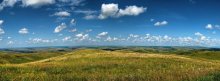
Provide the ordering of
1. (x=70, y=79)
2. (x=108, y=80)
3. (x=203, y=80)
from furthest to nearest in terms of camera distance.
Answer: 1. (x=70, y=79)
2. (x=108, y=80)
3. (x=203, y=80)

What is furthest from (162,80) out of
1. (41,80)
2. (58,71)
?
(58,71)

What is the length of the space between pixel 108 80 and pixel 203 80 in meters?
4.58

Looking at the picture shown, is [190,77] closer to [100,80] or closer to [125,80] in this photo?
[125,80]

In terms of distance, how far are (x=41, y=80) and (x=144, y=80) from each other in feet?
18.3

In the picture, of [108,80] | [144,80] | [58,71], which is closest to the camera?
[144,80]

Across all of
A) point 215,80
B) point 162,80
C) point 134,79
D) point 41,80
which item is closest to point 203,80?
point 215,80

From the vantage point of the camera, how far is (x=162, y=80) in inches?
580

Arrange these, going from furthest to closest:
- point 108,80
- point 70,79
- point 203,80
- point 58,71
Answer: point 58,71
point 70,79
point 108,80
point 203,80

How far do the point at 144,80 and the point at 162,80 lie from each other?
2.72 ft

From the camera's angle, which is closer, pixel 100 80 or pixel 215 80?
pixel 215 80

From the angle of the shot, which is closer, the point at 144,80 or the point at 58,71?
the point at 144,80

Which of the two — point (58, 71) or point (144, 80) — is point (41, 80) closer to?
point (144, 80)

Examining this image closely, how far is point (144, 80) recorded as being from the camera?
14.9m

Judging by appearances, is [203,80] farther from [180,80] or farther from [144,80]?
[144,80]
